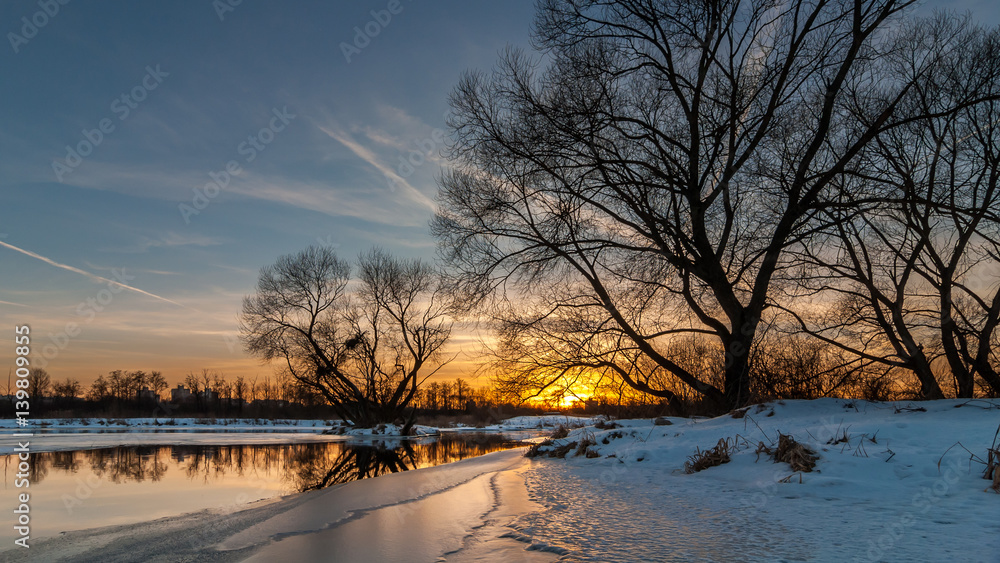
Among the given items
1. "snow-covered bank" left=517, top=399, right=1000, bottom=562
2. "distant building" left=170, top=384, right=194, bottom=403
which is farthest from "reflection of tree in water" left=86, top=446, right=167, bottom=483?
"distant building" left=170, top=384, right=194, bottom=403

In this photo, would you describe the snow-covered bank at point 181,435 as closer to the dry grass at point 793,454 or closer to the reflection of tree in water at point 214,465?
the reflection of tree in water at point 214,465

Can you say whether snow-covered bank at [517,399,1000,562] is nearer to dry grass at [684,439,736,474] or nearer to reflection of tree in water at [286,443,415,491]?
dry grass at [684,439,736,474]

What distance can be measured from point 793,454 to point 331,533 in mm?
4240

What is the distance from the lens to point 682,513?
3.99m

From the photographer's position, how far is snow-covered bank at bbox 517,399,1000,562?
9.66 ft

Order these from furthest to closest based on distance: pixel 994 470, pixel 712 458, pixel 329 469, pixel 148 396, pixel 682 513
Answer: pixel 148 396
pixel 329 469
pixel 712 458
pixel 682 513
pixel 994 470

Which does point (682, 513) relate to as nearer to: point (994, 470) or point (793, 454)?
point (793, 454)

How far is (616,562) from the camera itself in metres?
2.81

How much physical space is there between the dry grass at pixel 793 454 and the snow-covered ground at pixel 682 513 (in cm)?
9

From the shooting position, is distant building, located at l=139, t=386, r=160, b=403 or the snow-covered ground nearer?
the snow-covered ground

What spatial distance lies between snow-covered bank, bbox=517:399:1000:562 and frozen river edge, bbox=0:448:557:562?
409 millimetres

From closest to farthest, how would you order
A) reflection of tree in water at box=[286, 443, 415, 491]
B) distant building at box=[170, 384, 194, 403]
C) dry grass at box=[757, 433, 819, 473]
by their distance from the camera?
dry grass at box=[757, 433, 819, 473]
reflection of tree in water at box=[286, 443, 415, 491]
distant building at box=[170, 384, 194, 403]

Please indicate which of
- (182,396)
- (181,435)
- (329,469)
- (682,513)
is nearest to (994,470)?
(682,513)

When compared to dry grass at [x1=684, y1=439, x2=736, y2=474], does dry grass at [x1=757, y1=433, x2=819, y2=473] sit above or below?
above
